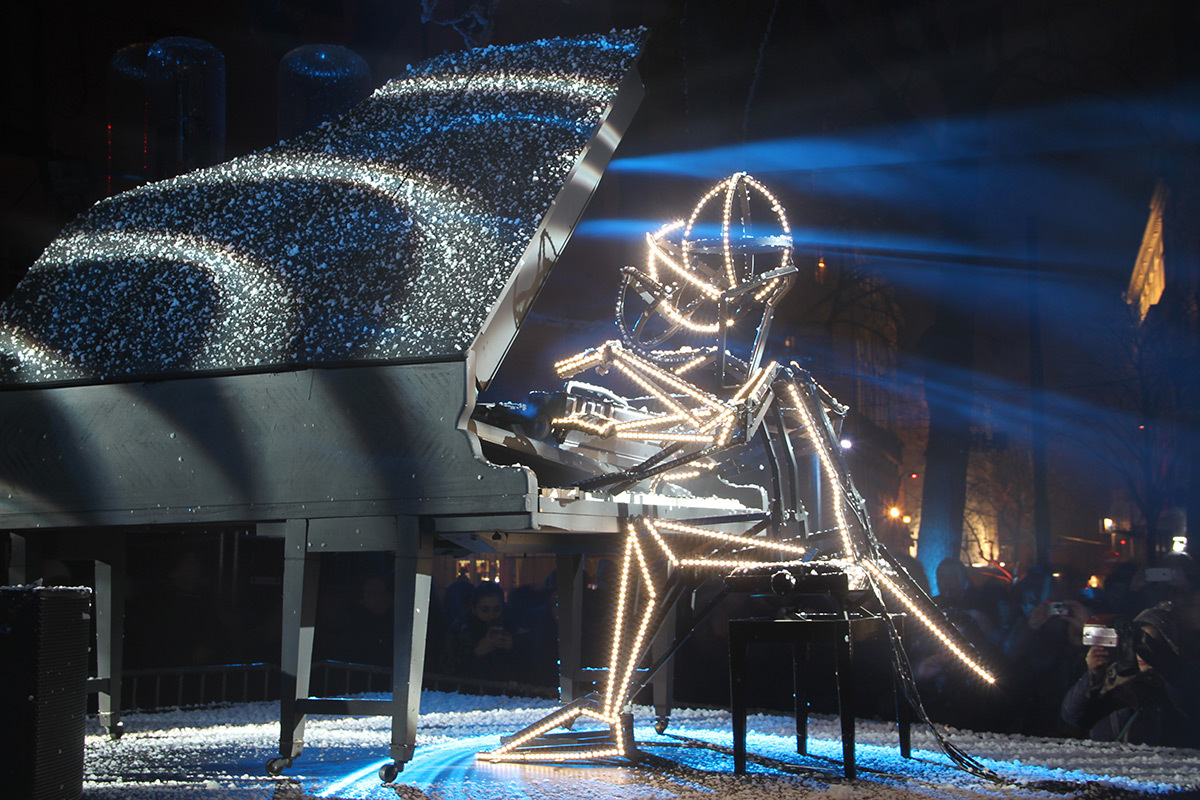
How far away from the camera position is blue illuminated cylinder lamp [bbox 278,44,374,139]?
5.91m

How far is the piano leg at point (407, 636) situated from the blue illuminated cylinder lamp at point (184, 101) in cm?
411

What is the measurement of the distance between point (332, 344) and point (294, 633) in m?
1.04

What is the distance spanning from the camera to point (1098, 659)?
14.3 ft

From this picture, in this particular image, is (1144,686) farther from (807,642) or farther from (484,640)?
(484,640)

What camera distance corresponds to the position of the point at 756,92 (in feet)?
26.9

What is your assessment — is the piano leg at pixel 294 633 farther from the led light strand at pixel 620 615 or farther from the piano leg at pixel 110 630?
the piano leg at pixel 110 630

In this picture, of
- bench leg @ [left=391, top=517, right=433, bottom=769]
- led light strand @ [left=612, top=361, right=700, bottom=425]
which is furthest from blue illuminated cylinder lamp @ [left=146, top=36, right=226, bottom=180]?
bench leg @ [left=391, top=517, right=433, bottom=769]

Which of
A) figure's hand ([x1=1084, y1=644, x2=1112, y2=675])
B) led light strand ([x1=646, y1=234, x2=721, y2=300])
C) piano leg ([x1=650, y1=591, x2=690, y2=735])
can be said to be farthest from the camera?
piano leg ([x1=650, y1=591, x2=690, y2=735])

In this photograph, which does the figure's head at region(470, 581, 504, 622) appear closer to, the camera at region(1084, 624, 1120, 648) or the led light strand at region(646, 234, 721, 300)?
the led light strand at region(646, 234, 721, 300)

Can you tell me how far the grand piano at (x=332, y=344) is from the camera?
3062 millimetres

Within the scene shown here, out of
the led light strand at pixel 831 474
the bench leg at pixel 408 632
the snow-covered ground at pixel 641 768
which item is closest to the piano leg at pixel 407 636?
the bench leg at pixel 408 632

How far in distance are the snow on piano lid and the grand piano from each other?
1 centimetres

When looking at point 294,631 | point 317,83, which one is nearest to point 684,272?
point 294,631

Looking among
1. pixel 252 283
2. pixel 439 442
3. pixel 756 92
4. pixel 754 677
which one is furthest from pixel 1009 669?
pixel 756 92
